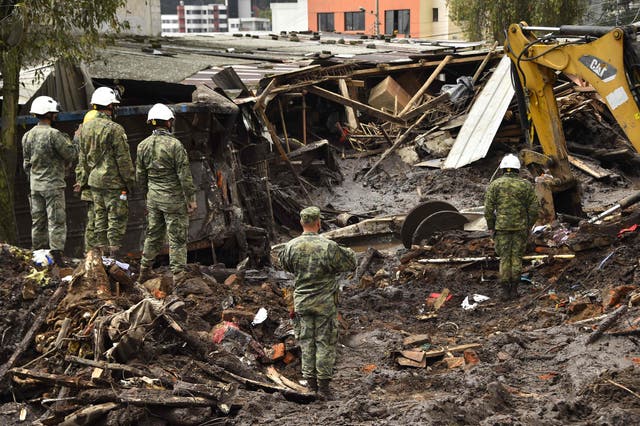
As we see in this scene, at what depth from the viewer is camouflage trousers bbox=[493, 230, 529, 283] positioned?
10.3 metres

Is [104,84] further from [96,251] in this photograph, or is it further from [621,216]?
[621,216]

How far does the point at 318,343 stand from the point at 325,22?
5985cm

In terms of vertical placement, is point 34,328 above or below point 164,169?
below

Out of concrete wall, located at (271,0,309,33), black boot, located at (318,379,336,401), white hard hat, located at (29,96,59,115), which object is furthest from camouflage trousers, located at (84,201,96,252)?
concrete wall, located at (271,0,309,33)

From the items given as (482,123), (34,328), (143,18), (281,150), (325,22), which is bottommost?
(34,328)

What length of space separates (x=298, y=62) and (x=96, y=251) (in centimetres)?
1432

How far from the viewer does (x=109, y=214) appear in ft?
31.8

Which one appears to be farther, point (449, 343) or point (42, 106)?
point (42, 106)

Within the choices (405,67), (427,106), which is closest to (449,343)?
(427,106)

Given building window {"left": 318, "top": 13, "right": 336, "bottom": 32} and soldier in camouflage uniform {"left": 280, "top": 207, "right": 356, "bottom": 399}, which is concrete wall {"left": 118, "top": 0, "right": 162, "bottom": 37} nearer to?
soldier in camouflage uniform {"left": 280, "top": 207, "right": 356, "bottom": 399}

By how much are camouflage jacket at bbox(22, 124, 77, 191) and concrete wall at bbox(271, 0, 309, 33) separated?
57488mm

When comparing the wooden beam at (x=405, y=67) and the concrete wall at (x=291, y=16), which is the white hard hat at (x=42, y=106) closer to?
the wooden beam at (x=405, y=67)

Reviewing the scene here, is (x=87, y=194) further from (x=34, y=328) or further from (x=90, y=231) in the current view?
(x=34, y=328)

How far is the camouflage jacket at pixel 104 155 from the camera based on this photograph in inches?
374
